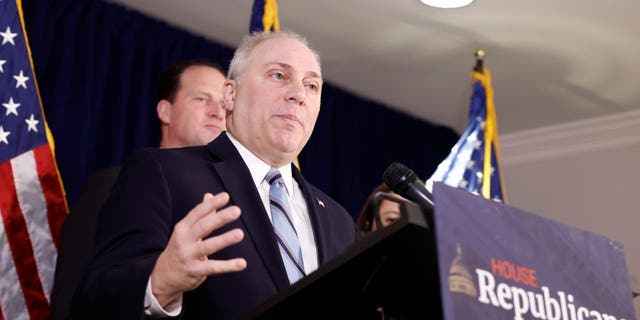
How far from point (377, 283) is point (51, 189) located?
210 cm

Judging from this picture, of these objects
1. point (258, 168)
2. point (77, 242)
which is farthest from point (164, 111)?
point (258, 168)

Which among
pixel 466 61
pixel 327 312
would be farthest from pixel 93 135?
pixel 327 312

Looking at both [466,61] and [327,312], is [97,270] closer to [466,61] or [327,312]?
[327,312]

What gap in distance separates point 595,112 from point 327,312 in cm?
460

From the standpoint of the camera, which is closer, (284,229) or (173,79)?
(284,229)

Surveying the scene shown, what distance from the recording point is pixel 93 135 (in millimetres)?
4164

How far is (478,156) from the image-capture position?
182 inches

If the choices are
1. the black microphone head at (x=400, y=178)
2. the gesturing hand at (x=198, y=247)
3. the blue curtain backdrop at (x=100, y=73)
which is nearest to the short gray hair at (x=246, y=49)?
the black microphone head at (x=400, y=178)

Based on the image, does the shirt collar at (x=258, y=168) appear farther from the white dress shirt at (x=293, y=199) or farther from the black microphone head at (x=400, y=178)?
the black microphone head at (x=400, y=178)

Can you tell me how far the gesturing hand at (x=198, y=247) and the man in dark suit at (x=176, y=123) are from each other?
1.19m

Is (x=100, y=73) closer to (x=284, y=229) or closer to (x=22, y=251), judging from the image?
A: (x=22, y=251)

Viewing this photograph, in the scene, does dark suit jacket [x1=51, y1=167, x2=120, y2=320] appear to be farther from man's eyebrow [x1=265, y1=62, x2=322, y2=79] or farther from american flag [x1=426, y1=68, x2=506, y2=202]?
american flag [x1=426, y1=68, x2=506, y2=202]

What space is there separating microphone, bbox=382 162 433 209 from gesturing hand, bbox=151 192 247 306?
346 millimetres

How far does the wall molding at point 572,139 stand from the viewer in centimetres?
566
